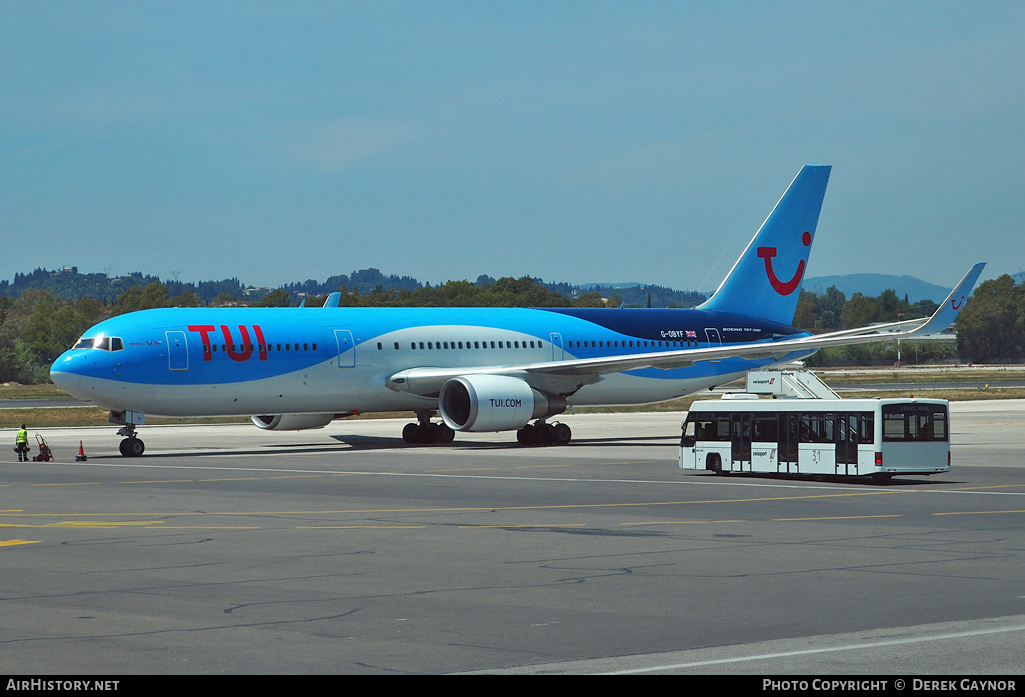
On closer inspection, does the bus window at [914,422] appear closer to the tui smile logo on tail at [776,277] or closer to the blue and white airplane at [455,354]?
the blue and white airplane at [455,354]

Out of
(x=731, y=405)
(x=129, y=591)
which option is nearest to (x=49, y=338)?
(x=731, y=405)

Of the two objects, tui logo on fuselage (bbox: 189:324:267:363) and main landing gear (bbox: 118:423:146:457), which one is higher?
tui logo on fuselage (bbox: 189:324:267:363)

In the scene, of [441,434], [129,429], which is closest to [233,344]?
[129,429]

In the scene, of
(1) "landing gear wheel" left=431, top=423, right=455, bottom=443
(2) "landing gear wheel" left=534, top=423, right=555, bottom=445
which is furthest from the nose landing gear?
(2) "landing gear wheel" left=534, top=423, right=555, bottom=445

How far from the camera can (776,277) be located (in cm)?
5419

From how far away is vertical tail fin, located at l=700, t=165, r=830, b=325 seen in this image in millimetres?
53531

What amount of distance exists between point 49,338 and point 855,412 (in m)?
131

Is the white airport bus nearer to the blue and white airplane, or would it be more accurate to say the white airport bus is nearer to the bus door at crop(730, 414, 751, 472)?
the bus door at crop(730, 414, 751, 472)

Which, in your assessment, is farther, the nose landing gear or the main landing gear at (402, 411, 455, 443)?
the main landing gear at (402, 411, 455, 443)

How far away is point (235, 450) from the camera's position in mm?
44531

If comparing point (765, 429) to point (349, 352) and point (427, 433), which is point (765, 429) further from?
point (427, 433)

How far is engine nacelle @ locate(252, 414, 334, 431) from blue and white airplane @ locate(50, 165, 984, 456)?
51 mm

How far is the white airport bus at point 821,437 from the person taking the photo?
29469 millimetres

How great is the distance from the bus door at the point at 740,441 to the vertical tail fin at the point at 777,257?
21141 millimetres
